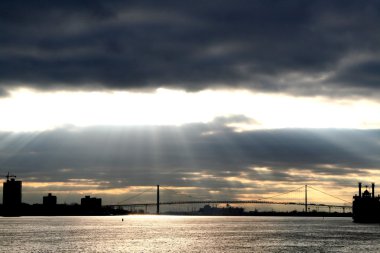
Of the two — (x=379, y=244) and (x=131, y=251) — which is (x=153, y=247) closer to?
(x=131, y=251)

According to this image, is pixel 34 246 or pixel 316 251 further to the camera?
pixel 34 246

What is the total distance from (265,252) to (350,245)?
24.2m

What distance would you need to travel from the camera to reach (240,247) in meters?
123

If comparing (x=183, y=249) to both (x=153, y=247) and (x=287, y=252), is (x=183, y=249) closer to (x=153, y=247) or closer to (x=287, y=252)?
(x=153, y=247)

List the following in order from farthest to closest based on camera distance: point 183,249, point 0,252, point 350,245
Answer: point 350,245, point 183,249, point 0,252

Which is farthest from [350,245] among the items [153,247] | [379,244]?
[153,247]

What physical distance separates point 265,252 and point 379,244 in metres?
31.1

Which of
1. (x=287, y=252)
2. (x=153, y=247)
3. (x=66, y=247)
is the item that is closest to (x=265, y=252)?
(x=287, y=252)

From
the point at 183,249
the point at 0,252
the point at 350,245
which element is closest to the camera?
the point at 0,252

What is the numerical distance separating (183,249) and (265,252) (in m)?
16.3

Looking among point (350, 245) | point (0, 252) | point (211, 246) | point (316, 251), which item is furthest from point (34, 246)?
point (350, 245)

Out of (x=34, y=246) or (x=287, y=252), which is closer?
(x=287, y=252)

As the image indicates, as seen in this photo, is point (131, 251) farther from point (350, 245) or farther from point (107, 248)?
point (350, 245)

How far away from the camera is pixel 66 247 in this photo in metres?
121
